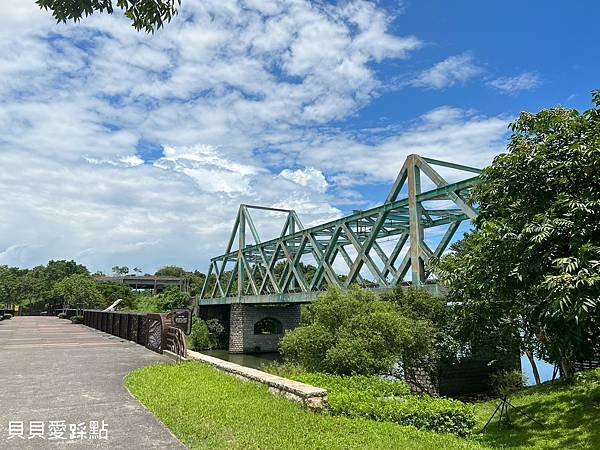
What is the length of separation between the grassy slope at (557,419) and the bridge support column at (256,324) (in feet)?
141

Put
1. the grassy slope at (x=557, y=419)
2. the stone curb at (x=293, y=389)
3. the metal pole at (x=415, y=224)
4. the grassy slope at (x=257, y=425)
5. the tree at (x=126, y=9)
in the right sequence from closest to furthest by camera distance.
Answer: the tree at (x=126, y=9)
the grassy slope at (x=257, y=425)
the stone curb at (x=293, y=389)
the grassy slope at (x=557, y=419)
the metal pole at (x=415, y=224)

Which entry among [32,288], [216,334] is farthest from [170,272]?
[216,334]

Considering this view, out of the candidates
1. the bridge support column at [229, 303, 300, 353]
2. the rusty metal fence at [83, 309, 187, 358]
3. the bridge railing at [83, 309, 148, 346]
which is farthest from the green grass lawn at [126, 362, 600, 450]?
the bridge support column at [229, 303, 300, 353]

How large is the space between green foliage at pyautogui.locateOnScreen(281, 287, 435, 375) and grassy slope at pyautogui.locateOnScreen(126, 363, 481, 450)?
6512mm

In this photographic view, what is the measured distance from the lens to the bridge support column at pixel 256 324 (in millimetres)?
57188

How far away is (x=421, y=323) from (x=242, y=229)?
55.5 metres

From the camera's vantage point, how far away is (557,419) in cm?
1184

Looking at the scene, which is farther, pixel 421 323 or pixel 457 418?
pixel 421 323

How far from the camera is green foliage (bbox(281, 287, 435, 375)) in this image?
16016 mm

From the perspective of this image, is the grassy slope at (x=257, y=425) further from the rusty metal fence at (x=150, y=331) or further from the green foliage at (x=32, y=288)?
the green foliage at (x=32, y=288)

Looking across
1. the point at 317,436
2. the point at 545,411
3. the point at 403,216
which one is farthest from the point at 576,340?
the point at 403,216

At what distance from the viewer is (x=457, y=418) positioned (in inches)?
325

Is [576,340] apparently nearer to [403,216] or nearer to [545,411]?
[545,411]

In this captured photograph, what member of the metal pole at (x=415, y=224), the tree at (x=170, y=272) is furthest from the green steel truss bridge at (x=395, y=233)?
the tree at (x=170, y=272)
